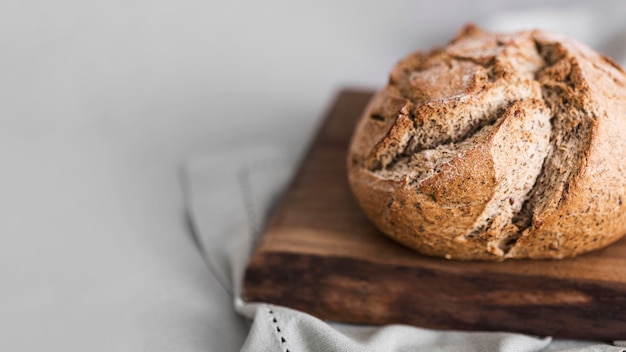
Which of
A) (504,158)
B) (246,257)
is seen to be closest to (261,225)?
(246,257)

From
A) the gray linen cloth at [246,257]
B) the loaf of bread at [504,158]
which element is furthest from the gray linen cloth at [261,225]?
the loaf of bread at [504,158]

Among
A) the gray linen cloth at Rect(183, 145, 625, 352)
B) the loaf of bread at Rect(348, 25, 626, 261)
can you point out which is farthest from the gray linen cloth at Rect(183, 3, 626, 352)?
the loaf of bread at Rect(348, 25, 626, 261)

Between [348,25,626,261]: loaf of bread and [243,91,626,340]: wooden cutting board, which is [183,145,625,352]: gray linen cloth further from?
[348,25,626,261]: loaf of bread

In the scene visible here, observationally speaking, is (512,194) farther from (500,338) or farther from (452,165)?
(500,338)

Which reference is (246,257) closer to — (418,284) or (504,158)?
(418,284)

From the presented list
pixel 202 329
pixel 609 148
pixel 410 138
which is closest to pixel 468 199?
pixel 410 138

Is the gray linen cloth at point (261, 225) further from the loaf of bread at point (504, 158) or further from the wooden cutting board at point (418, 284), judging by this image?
the loaf of bread at point (504, 158)
